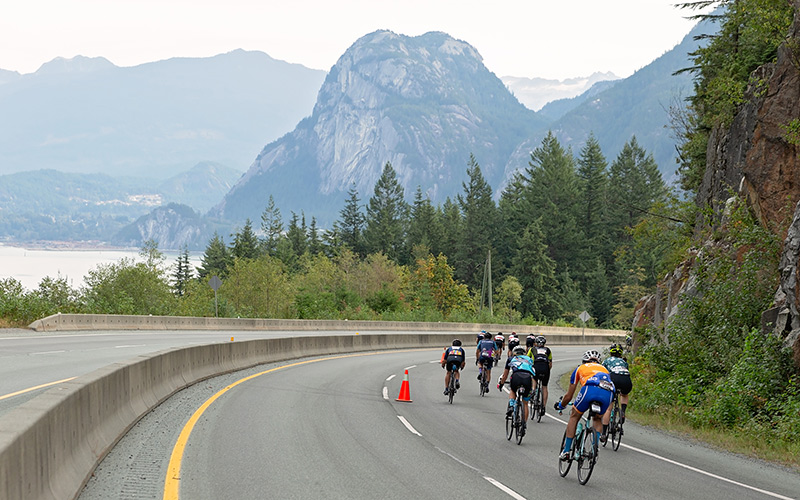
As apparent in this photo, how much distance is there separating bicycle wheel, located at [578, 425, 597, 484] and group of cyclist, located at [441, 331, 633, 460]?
0.12 m

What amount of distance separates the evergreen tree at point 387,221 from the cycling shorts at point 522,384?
371ft

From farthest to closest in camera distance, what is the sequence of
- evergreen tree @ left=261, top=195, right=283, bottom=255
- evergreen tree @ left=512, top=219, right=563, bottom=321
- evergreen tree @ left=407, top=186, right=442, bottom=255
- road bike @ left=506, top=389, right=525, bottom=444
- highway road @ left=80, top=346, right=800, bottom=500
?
1. evergreen tree @ left=261, top=195, right=283, bottom=255
2. evergreen tree @ left=407, top=186, right=442, bottom=255
3. evergreen tree @ left=512, top=219, right=563, bottom=321
4. road bike @ left=506, top=389, right=525, bottom=444
5. highway road @ left=80, top=346, right=800, bottom=500

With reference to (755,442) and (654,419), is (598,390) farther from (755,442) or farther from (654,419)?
(654,419)

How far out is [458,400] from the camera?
20.5 meters

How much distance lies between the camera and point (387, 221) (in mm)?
140250

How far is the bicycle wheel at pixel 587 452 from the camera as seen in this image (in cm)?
1015

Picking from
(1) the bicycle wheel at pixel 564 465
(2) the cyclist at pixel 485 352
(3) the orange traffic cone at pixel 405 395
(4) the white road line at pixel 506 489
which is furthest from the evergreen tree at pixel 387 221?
(4) the white road line at pixel 506 489

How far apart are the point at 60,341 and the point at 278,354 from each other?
7587 mm

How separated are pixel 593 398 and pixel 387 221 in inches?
5124

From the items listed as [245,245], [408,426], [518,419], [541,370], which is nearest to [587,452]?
[518,419]

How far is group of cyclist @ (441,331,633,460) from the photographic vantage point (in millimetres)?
10470

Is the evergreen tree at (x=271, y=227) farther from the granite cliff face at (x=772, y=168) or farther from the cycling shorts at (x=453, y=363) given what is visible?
the cycling shorts at (x=453, y=363)

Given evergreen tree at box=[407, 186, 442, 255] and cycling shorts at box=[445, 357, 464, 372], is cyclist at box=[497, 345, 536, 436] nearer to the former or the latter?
cycling shorts at box=[445, 357, 464, 372]

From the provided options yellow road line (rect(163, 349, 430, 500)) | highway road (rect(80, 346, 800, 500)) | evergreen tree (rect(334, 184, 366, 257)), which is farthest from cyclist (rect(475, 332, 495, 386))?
evergreen tree (rect(334, 184, 366, 257))
